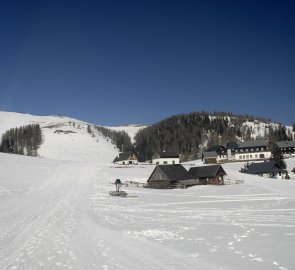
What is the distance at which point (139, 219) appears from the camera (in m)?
25.6

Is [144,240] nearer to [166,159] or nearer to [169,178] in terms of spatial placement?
[169,178]

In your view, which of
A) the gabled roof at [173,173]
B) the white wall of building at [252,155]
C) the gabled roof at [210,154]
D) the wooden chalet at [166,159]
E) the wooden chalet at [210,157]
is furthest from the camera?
the wooden chalet at [166,159]

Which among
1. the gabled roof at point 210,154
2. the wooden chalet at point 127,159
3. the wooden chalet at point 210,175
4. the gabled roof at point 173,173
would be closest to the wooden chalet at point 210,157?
the gabled roof at point 210,154

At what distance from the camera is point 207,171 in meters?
76.9

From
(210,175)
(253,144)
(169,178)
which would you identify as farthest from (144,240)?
(253,144)

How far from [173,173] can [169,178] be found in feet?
7.50

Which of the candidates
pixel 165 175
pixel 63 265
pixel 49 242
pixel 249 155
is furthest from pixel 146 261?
pixel 249 155

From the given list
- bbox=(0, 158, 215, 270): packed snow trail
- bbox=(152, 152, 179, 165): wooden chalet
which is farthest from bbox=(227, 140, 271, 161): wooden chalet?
bbox=(0, 158, 215, 270): packed snow trail

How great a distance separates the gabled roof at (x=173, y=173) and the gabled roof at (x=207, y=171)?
3.75m

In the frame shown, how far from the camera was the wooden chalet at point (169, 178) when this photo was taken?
223 feet

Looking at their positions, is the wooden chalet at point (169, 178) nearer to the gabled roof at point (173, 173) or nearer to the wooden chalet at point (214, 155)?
the gabled roof at point (173, 173)

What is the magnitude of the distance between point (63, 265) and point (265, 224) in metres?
13.4

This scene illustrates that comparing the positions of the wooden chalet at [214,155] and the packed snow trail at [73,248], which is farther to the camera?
the wooden chalet at [214,155]

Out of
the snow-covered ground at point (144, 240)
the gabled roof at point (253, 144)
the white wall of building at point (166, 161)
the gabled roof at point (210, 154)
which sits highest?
the gabled roof at point (253, 144)
